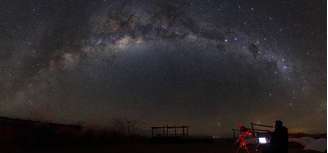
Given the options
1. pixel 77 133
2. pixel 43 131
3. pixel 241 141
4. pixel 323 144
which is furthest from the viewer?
pixel 77 133

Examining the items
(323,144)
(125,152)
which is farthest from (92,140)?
(323,144)

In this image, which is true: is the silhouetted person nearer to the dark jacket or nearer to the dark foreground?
the dark jacket

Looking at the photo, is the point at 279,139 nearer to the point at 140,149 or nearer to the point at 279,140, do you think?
the point at 279,140

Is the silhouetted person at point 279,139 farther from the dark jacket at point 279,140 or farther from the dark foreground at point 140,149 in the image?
the dark foreground at point 140,149

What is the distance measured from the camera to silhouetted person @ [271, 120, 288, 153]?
949 centimetres

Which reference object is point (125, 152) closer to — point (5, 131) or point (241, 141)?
point (241, 141)

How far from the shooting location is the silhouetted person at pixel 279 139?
31.1 feet

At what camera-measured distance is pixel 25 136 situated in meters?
30.4

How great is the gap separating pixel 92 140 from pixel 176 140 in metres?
7.31

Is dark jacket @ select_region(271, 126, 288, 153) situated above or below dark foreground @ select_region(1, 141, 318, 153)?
above

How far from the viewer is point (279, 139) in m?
9.55

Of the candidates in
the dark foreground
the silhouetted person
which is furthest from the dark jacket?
the dark foreground

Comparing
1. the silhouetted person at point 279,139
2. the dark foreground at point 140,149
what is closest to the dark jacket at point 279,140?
the silhouetted person at point 279,139

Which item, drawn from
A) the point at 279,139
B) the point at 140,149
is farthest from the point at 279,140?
the point at 140,149
